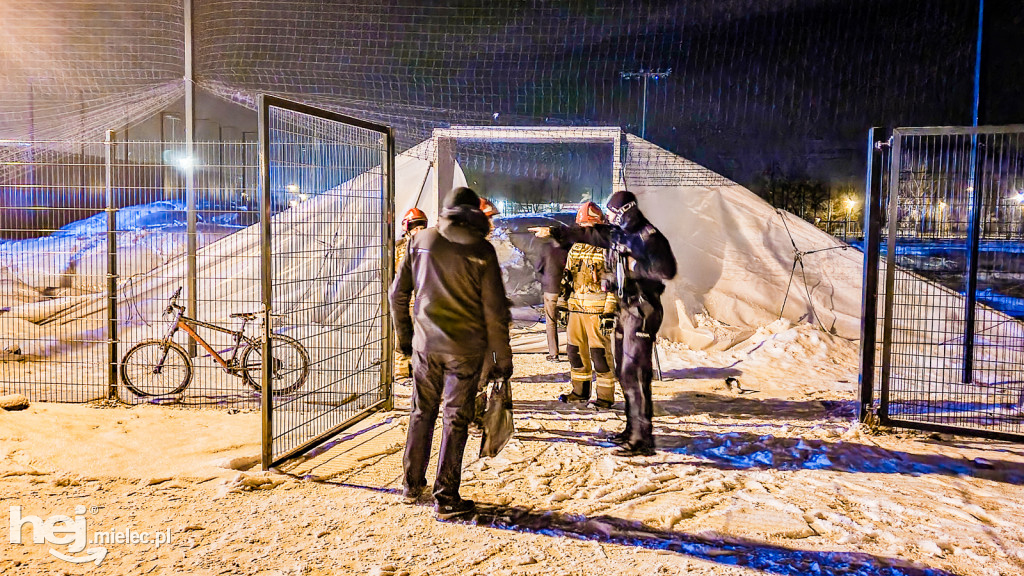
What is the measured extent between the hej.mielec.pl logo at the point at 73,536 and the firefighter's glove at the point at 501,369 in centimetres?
192

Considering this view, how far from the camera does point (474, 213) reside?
156 inches

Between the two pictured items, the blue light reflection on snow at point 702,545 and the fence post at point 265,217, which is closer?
the blue light reflection on snow at point 702,545

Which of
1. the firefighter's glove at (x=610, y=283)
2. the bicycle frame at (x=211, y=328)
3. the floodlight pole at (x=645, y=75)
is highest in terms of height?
the floodlight pole at (x=645, y=75)

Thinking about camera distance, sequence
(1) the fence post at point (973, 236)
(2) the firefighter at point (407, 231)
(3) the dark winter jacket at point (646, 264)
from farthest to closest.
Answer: (2) the firefighter at point (407, 231) → (1) the fence post at point (973, 236) → (3) the dark winter jacket at point (646, 264)

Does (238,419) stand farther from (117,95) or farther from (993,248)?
(993,248)

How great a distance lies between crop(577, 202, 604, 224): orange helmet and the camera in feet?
21.6

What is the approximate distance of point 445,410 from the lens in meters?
4.02

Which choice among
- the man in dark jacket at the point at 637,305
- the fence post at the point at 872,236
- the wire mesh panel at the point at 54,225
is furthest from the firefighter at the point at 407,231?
the fence post at the point at 872,236

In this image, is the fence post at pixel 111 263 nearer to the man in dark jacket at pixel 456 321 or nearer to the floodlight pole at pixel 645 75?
the man in dark jacket at pixel 456 321

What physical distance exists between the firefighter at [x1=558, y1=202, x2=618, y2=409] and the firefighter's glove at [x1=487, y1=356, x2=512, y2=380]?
2293 millimetres

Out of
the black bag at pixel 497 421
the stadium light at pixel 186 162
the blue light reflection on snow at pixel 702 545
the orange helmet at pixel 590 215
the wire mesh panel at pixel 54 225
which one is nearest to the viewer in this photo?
the blue light reflection on snow at pixel 702 545

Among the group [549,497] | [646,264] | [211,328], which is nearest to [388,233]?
[211,328]

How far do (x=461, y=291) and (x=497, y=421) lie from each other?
85 cm

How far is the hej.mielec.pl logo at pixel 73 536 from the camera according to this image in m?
3.43
